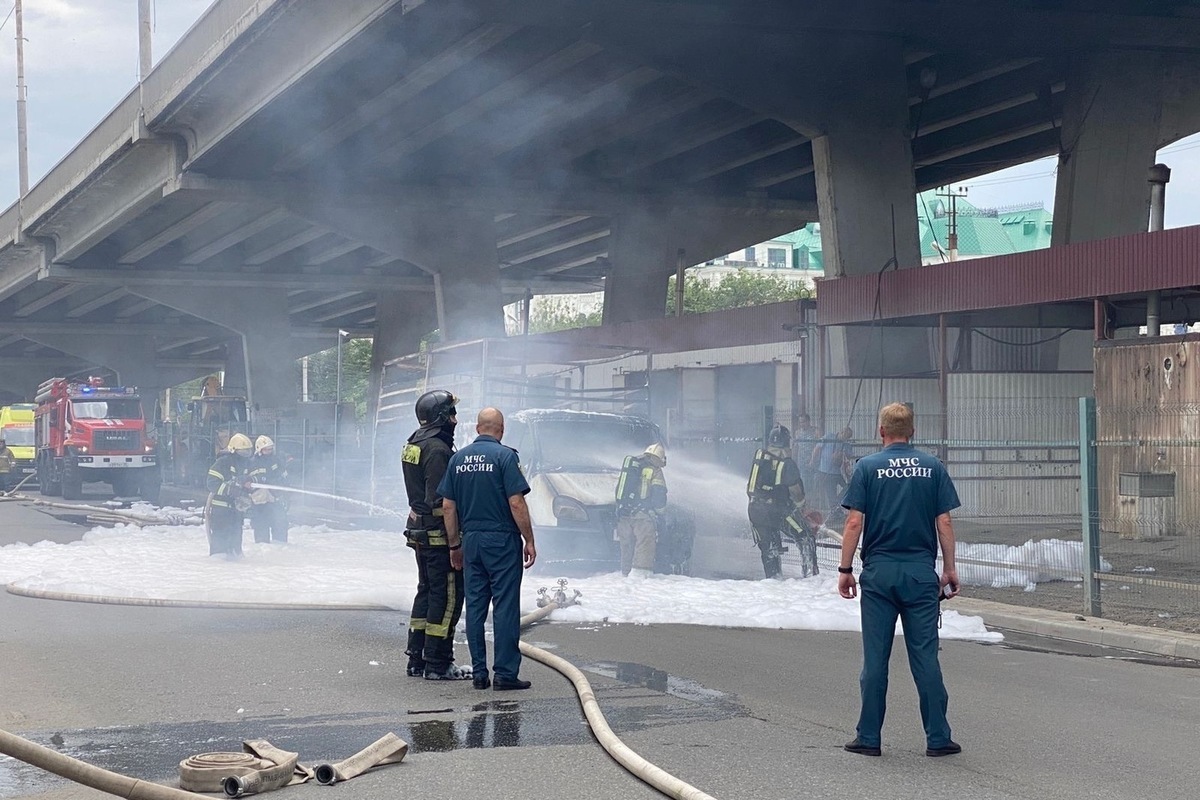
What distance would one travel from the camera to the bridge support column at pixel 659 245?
38938 millimetres

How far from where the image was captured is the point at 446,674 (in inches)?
344

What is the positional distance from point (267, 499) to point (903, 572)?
12439 millimetres

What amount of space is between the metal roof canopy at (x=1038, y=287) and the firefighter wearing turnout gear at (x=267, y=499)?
1034cm

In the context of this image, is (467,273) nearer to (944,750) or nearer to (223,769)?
(944,750)

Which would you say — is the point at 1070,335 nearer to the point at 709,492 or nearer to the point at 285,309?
the point at 709,492

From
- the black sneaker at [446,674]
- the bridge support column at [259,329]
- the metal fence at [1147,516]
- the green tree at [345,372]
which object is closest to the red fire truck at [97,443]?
the bridge support column at [259,329]

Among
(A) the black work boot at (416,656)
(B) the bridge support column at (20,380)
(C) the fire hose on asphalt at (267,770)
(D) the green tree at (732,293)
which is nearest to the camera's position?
(C) the fire hose on asphalt at (267,770)

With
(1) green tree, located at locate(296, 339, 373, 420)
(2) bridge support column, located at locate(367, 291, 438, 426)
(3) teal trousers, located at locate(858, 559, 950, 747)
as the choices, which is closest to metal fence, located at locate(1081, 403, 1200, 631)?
(3) teal trousers, located at locate(858, 559, 950, 747)

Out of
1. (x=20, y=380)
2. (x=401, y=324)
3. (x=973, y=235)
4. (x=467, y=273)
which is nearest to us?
(x=467, y=273)

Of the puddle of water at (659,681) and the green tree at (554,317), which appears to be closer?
the puddle of water at (659,681)

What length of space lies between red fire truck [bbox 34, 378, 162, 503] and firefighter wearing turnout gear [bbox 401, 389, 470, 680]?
27347 mm

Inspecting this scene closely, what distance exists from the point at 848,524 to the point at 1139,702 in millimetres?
2920

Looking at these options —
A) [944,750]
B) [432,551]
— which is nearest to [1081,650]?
[944,750]

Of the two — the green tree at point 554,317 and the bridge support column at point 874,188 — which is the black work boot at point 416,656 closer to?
the bridge support column at point 874,188
